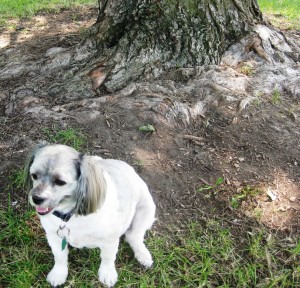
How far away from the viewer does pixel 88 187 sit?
212 centimetres

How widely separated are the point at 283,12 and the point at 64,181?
6.19 meters

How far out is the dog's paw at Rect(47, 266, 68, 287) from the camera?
2.64m

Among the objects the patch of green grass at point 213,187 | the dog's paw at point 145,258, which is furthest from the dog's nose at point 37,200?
the patch of green grass at point 213,187

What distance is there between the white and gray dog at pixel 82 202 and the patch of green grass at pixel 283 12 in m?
4.47

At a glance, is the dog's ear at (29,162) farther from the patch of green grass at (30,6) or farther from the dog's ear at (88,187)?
the patch of green grass at (30,6)

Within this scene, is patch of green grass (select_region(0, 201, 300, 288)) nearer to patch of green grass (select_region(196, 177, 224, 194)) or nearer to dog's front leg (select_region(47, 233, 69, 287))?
dog's front leg (select_region(47, 233, 69, 287))

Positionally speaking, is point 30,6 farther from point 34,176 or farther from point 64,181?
point 64,181

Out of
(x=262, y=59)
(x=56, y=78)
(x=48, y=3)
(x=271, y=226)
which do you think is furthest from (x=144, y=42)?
(x=48, y=3)

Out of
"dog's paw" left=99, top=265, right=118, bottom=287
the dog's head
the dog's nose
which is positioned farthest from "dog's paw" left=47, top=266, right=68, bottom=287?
the dog's nose

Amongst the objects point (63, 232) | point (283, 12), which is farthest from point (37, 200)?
point (283, 12)

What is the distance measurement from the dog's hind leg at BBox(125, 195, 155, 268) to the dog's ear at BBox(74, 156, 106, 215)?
0.63m

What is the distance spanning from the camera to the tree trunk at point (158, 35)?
3.98m

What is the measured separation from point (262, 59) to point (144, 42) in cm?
141

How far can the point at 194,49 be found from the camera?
4121mm
